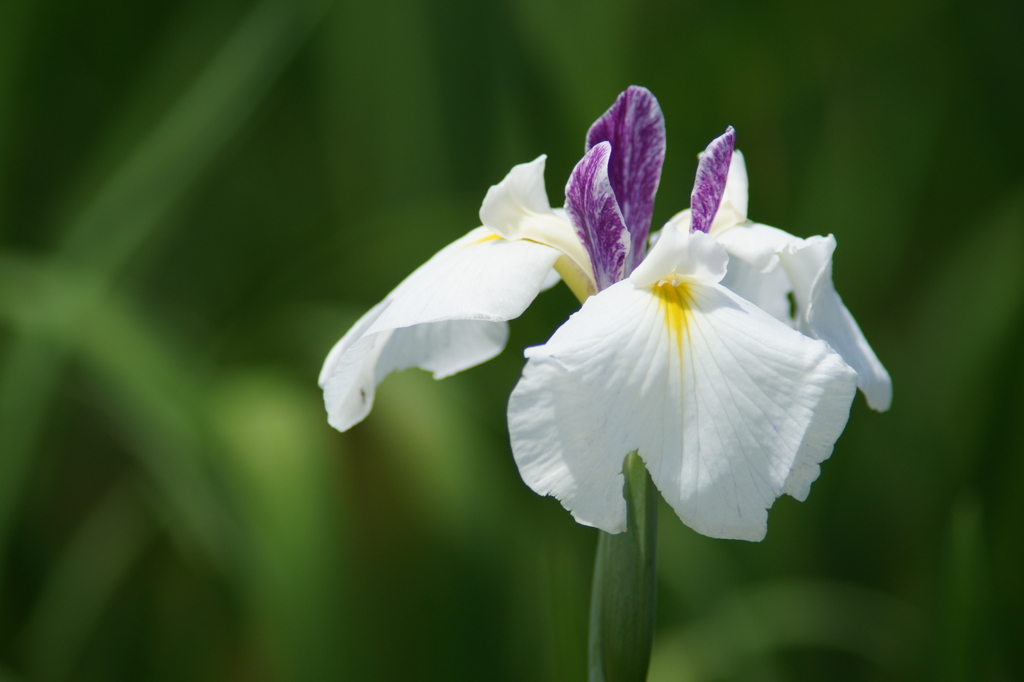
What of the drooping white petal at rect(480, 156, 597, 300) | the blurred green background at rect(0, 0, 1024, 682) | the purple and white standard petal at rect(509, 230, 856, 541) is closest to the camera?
the purple and white standard petal at rect(509, 230, 856, 541)

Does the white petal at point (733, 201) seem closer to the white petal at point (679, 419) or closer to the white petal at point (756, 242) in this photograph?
the white petal at point (756, 242)

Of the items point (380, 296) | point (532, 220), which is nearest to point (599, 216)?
point (532, 220)

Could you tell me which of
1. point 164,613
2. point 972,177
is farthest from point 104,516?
point 972,177

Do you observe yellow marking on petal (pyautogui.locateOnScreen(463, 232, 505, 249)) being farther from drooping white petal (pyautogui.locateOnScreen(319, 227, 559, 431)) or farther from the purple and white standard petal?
the purple and white standard petal

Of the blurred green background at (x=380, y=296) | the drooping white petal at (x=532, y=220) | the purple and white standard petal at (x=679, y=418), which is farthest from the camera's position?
the blurred green background at (x=380, y=296)

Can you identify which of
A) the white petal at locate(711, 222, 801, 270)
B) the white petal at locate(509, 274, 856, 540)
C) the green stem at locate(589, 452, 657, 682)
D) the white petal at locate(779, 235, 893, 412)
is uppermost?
the white petal at locate(711, 222, 801, 270)

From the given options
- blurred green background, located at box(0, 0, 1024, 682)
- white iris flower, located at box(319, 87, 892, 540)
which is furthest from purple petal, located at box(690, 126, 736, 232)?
blurred green background, located at box(0, 0, 1024, 682)

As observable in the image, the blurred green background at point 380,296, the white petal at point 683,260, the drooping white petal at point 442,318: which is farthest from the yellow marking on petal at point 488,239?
the blurred green background at point 380,296
